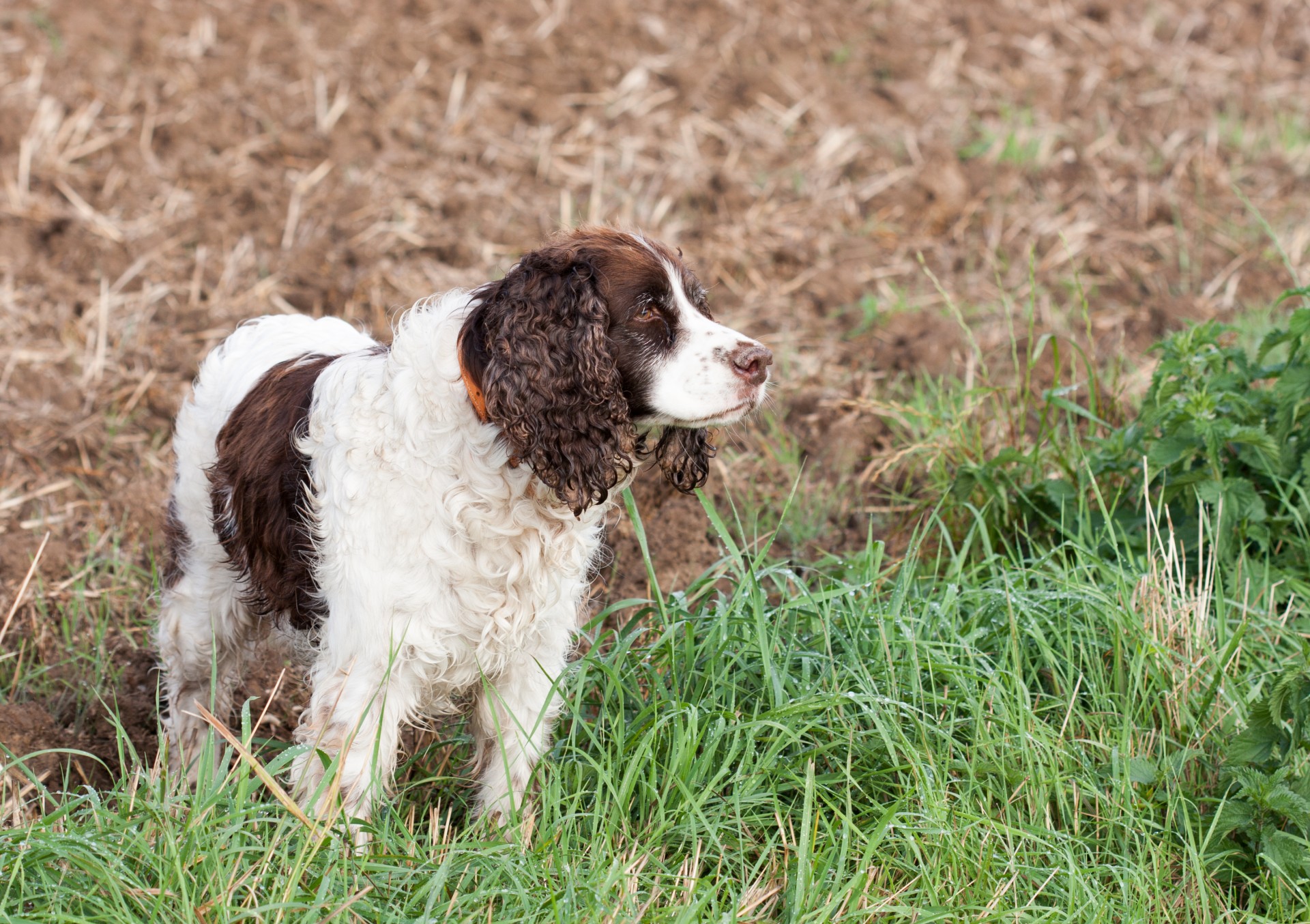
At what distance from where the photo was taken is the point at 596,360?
2826mm

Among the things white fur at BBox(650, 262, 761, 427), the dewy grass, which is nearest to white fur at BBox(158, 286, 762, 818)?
white fur at BBox(650, 262, 761, 427)

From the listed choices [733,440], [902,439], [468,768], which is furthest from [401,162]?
[468,768]

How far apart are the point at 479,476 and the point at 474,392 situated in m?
0.19

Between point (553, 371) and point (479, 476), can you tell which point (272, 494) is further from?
point (553, 371)

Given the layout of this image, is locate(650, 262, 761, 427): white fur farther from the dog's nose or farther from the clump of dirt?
the clump of dirt

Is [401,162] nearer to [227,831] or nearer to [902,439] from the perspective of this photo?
[902,439]

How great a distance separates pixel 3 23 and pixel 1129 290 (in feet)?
21.8

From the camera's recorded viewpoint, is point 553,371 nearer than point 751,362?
Yes

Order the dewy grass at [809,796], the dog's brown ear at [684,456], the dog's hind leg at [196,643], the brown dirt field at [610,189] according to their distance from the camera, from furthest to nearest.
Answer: the brown dirt field at [610,189] → the dog's hind leg at [196,643] → the dog's brown ear at [684,456] → the dewy grass at [809,796]

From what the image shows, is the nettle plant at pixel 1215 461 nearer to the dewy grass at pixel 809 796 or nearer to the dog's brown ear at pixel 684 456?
the dewy grass at pixel 809 796

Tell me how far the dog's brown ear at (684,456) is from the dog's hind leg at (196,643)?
128 cm

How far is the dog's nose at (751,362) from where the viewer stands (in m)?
2.89

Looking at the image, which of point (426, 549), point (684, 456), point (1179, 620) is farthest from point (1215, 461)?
point (426, 549)

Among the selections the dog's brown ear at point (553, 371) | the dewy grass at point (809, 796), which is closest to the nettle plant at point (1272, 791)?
the dewy grass at point (809, 796)
